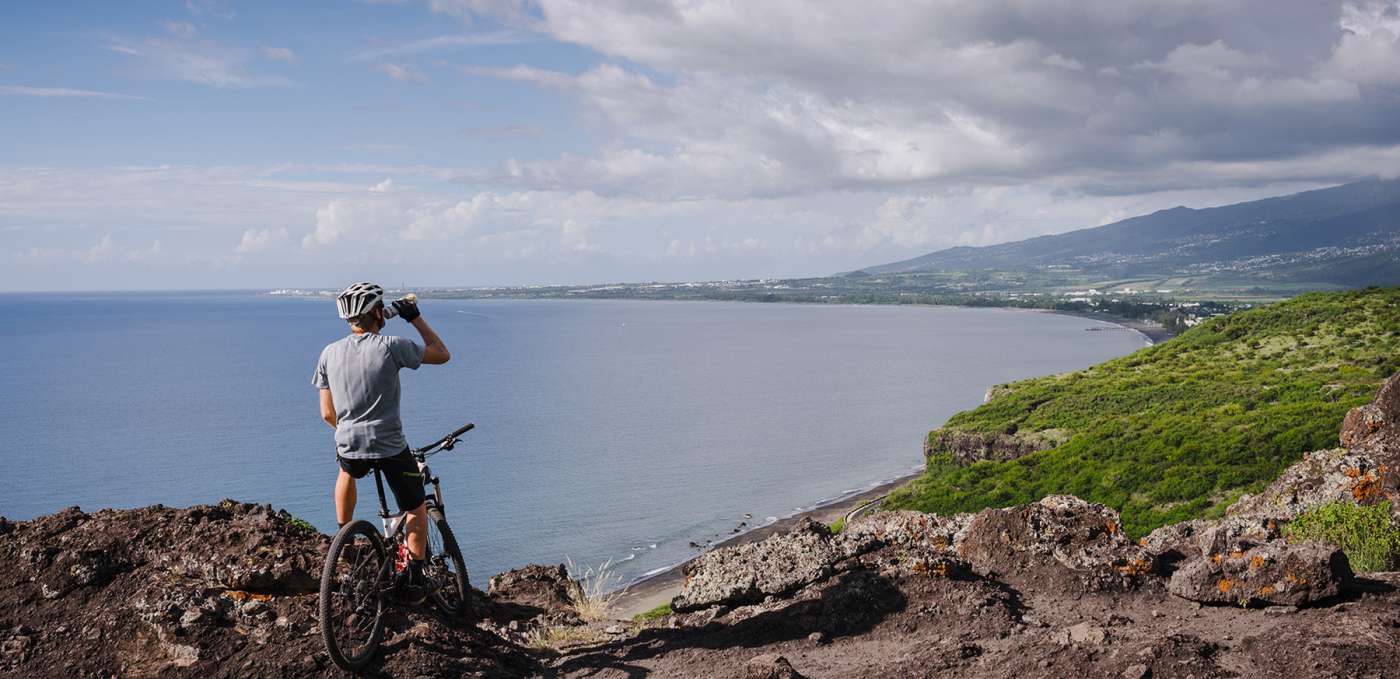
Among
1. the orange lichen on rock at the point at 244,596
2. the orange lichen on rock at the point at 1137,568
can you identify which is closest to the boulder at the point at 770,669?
the orange lichen on rock at the point at 1137,568

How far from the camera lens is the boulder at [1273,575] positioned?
6.58m

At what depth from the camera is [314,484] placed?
57125mm

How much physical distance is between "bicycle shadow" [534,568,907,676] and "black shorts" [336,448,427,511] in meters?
1.71

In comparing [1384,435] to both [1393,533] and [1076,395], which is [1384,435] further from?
[1076,395]

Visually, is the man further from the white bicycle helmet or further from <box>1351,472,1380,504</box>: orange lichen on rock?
<box>1351,472,1380,504</box>: orange lichen on rock

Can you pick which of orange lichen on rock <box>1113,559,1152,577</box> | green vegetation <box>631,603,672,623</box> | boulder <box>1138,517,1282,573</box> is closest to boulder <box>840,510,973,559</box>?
orange lichen on rock <box>1113,559,1152,577</box>

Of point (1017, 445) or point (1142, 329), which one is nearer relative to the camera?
point (1017, 445)

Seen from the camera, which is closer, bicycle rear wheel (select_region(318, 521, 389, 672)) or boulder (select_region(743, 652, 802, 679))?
bicycle rear wheel (select_region(318, 521, 389, 672))

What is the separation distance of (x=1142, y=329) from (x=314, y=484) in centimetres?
18659

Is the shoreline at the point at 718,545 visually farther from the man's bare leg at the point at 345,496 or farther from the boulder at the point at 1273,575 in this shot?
the man's bare leg at the point at 345,496

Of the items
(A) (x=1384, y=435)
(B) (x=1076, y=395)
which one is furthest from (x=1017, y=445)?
(A) (x=1384, y=435)

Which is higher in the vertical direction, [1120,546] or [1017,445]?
[1120,546]

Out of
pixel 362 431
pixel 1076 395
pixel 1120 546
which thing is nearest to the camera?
pixel 362 431

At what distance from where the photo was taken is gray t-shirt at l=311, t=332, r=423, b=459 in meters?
6.26
